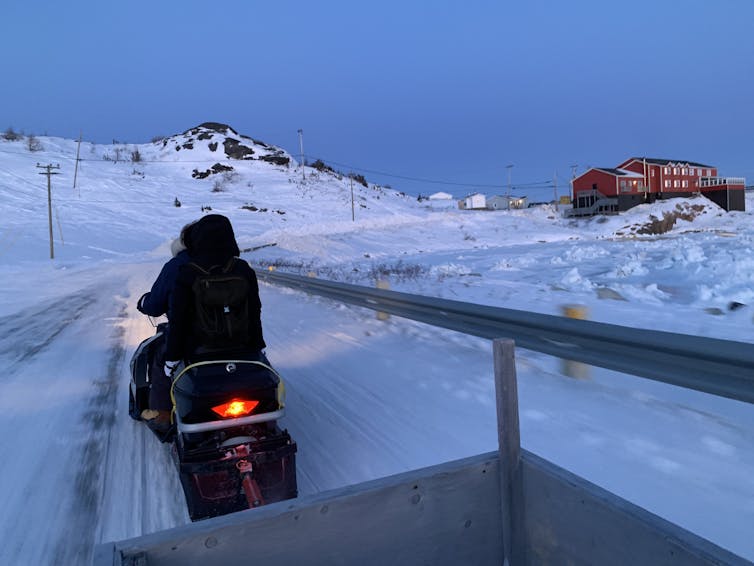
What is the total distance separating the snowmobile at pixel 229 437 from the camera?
3.63 meters

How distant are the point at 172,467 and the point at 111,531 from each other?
1048 millimetres

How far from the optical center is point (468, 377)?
6629 mm

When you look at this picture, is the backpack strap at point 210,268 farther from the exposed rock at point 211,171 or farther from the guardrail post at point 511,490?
the exposed rock at point 211,171

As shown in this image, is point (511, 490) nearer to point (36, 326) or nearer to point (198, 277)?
point (198, 277)

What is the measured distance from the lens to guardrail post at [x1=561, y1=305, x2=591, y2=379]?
6006mm

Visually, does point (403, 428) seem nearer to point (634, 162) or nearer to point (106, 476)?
point (106, 476)

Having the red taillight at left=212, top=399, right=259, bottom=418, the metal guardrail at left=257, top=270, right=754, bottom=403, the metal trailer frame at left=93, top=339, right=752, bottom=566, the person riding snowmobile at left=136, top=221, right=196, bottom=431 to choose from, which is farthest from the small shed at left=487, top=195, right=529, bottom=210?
the metal trailer frame at left=93, top=339, right=752, bottom=566

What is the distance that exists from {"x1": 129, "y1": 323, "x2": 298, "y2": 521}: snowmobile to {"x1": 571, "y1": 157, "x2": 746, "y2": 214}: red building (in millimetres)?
70060

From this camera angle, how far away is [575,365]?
610 cm

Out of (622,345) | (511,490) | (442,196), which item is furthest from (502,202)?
(511,490)

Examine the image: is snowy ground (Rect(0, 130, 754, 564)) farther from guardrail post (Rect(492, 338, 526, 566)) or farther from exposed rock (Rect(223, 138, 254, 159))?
exposed rock (Rect(223, 138, 254, 159))

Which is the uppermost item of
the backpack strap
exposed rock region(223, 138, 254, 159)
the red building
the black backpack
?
exposed rock region(223, 138, 254, 159)

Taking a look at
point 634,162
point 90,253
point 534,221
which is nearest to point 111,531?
point 90,253

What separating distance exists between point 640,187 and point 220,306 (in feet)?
252
